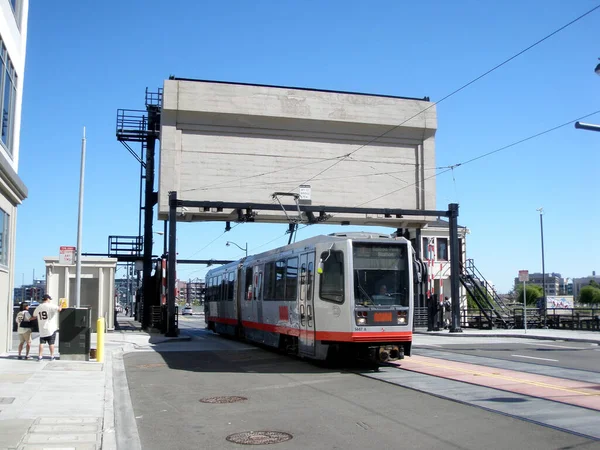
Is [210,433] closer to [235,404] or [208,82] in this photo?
[235,404]

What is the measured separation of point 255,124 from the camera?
33.7 m

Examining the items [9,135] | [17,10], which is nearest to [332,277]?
[9,135]

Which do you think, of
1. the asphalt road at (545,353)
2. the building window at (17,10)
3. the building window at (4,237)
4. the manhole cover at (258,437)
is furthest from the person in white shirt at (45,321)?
the asphalt road at (545,353)

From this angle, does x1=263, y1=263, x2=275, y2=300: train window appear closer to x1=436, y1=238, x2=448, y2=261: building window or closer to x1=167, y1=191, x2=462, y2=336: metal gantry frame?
x1=167, y1=191, x2=462, y2=336: metal gantry frame

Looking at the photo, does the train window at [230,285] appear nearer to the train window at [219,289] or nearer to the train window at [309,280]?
the train window at [219,289]

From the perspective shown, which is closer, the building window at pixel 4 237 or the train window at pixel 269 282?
the building window at pixel 4 237

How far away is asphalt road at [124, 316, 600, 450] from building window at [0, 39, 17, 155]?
810 centimetres

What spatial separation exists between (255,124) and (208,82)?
3181 millimetres

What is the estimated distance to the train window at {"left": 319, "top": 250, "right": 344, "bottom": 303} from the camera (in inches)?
586

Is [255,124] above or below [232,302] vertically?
above

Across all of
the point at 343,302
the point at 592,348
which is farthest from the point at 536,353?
the point at 343,302

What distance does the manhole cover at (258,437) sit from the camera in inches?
313

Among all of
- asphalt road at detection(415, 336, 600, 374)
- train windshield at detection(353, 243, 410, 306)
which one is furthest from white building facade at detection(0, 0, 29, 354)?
asphalt road at detection(415, 336, 600, 374)

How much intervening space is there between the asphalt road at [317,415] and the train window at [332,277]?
1775mm
